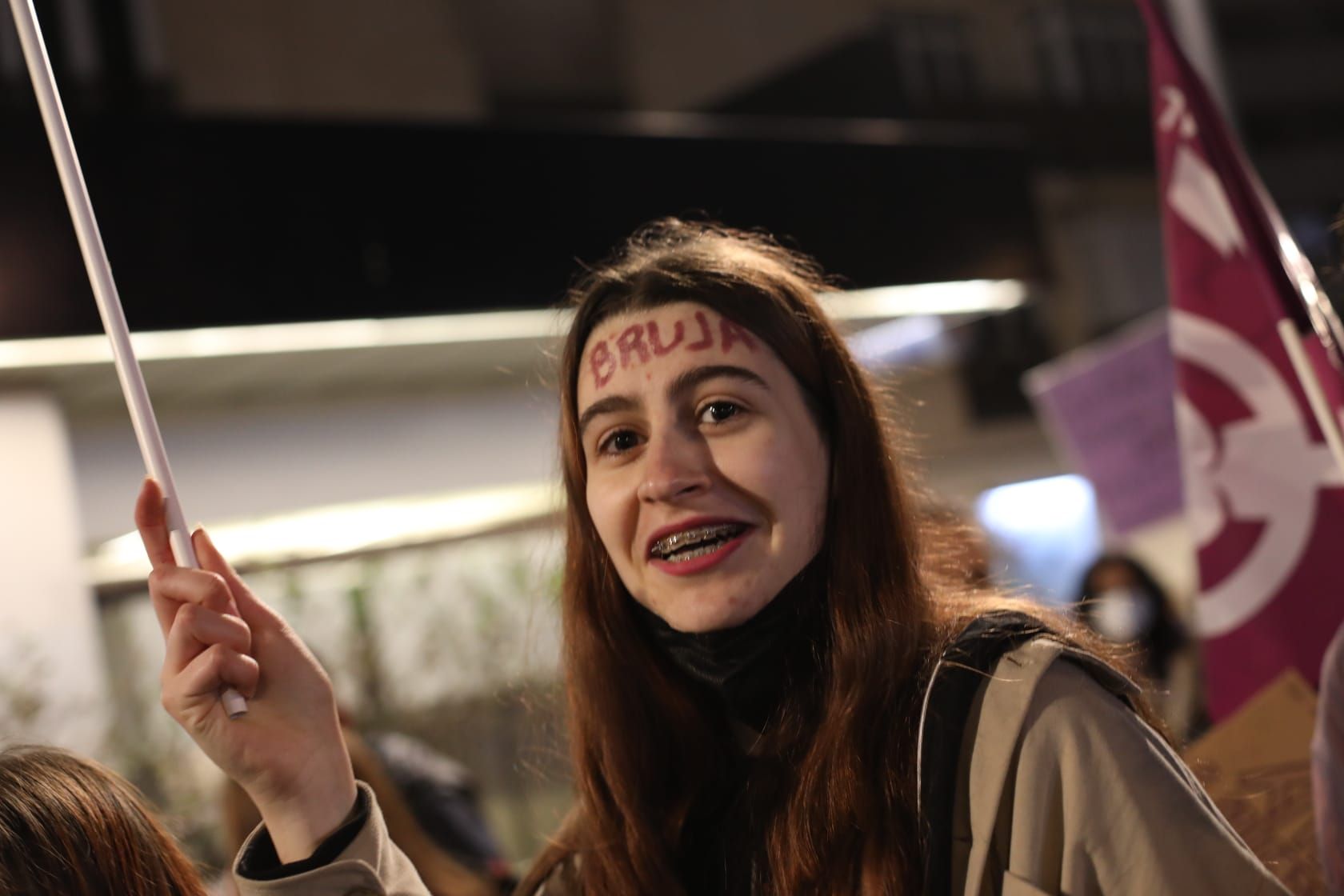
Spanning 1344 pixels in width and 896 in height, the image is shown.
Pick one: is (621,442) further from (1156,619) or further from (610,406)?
(1156,619)

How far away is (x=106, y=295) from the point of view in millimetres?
1245

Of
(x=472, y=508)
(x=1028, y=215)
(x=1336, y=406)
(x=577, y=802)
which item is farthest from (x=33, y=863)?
(x=1028, y=215)

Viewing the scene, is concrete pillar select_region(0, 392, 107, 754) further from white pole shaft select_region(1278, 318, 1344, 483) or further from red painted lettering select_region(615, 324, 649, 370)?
white pole shaft select_region(1278, 318, 1344, 483)

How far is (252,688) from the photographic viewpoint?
1318 mm

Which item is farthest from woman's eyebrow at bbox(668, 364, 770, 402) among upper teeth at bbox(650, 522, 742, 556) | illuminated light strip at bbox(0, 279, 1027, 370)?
illuminated light strip at bbox(0, 279, 1027, 370)

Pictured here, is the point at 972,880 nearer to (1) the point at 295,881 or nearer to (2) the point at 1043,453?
(1) the point at 295,881

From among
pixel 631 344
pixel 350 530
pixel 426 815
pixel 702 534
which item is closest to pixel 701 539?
pixel 702 534

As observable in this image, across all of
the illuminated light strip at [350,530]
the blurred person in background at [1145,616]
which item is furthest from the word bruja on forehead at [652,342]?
the blurred person in background at [1145,616]

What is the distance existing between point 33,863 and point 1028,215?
4675 millimetres

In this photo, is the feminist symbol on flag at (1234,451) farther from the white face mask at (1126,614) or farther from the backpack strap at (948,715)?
the white face mask at (1126,614)

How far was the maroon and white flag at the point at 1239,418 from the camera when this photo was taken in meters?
2.08

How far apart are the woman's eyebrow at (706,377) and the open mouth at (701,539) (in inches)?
5.5

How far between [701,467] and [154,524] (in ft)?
1.68

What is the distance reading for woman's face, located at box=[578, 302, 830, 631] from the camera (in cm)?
138
